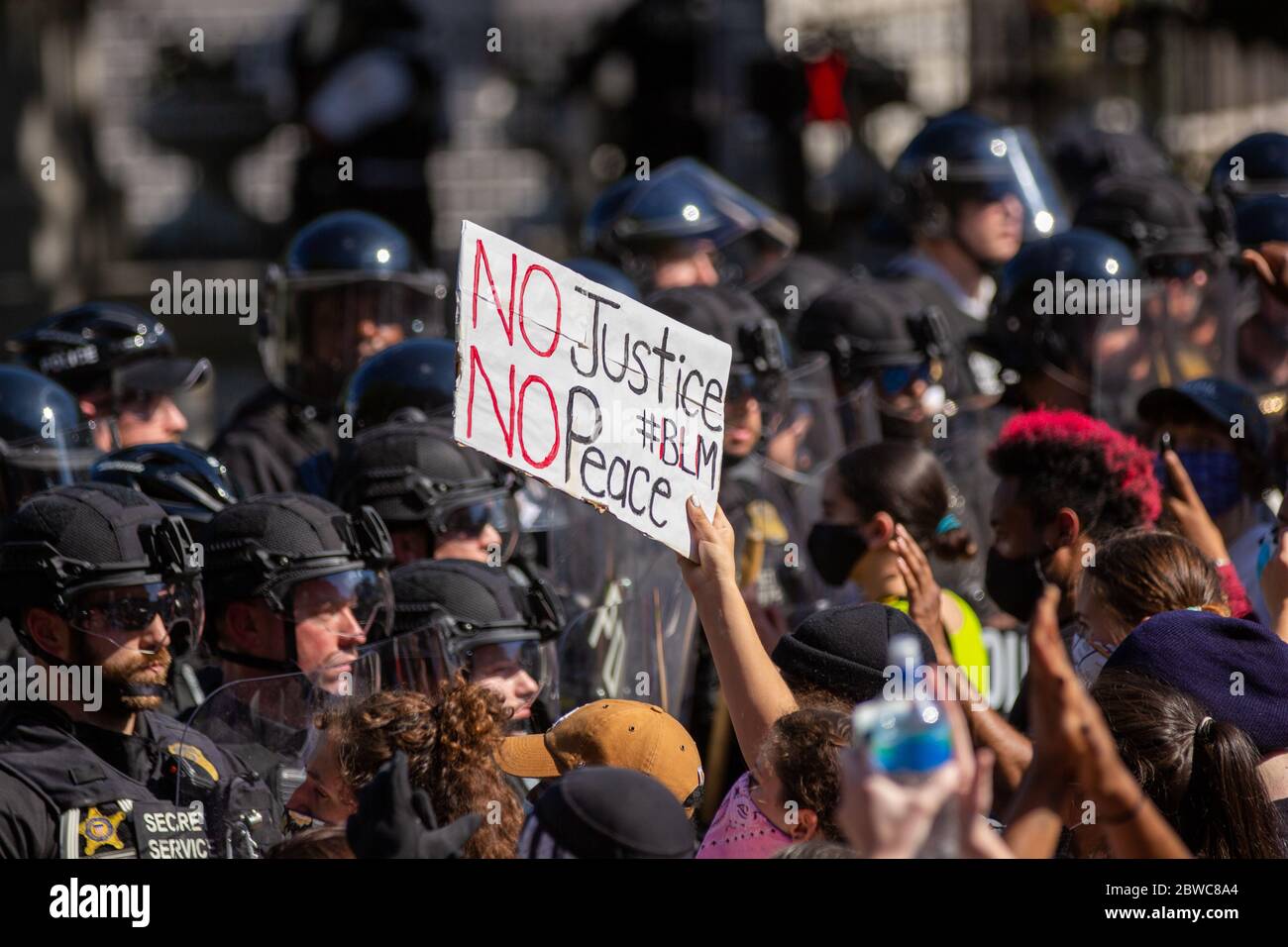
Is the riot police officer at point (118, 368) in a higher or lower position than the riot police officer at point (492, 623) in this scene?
higher

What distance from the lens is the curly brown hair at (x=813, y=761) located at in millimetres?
3092

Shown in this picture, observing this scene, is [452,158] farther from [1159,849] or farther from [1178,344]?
[1159,849]

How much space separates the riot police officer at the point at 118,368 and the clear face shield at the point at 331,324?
1.32 ft

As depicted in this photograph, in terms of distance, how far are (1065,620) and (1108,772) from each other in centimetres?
222

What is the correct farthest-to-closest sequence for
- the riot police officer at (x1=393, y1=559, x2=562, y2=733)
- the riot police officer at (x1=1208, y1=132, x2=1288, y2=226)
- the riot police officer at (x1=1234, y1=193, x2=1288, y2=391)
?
the riot police officer at (x1=1208, y1=132, x2=1288, y2=226), the riot police officer at (x1=1234, y1=193, x2=1288, y2=391), the riot police officer at (x1=393, y1=559, x2=562, y2=733)

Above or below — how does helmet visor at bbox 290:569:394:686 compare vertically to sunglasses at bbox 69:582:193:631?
below

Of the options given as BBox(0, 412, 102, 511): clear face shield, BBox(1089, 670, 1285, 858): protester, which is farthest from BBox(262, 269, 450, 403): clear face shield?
BBox(1089, 670, 1285, 858): protester

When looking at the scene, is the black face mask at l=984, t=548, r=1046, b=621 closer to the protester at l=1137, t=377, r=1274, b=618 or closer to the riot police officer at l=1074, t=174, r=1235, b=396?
the protester at l=1137, t=377, r=1274, b=618

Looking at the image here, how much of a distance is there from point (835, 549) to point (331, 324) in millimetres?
2331

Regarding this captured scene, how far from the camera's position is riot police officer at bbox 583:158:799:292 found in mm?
7641

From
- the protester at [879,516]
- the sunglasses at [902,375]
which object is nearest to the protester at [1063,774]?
the protester at [879,516]

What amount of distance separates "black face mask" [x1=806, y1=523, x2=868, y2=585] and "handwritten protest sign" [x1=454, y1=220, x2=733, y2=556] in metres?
1.12

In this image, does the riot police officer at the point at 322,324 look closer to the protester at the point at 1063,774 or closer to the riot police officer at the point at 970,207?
the riot police officer at the point at 970,207
